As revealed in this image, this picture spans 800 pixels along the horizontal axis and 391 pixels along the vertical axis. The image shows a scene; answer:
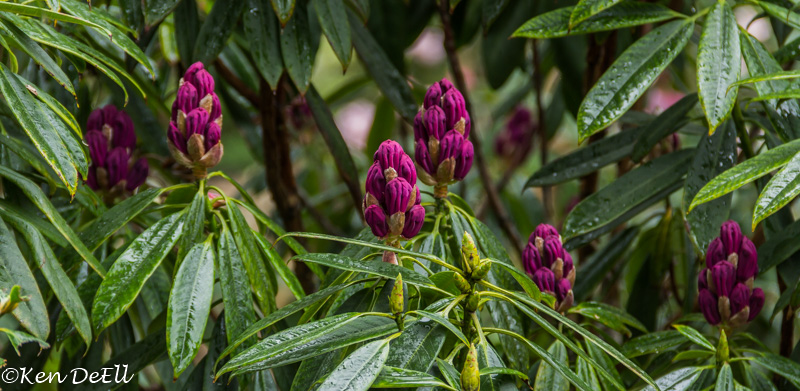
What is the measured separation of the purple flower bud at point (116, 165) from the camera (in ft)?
3.26

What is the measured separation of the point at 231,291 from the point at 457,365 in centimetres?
25

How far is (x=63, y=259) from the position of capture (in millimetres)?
851

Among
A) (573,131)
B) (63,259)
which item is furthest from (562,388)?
(573,131)

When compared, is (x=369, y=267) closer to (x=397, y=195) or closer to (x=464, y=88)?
(x=397, y=195)

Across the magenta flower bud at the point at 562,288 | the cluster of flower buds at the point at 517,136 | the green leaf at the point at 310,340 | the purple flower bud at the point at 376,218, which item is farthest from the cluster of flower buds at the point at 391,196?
the cluster of flower buds at the point at 517,136

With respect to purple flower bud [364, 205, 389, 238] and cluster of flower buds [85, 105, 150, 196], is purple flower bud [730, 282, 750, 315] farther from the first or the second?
cluster of flower buds [85, 105, 150, 196]

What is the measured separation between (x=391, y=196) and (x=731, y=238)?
1.37ft

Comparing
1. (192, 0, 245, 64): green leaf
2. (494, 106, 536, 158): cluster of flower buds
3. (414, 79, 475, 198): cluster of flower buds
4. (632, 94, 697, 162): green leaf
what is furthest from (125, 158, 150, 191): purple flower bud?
(494, 106, 536, 158): cluster of flower buds

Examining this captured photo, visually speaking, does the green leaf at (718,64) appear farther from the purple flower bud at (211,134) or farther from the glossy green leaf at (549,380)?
the purple flower bud at (211,134)

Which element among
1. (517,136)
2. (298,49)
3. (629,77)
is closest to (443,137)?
(629,77)

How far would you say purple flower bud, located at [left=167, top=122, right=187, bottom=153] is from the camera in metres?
0.82

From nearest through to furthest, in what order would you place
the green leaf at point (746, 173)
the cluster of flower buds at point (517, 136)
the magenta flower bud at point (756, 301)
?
the green leaf at point (746, 173) → the magenta flower bud at point (756, 301) → the cluster of flower buds at point (517, 136)

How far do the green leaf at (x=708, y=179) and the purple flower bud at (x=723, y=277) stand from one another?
2.3 inches

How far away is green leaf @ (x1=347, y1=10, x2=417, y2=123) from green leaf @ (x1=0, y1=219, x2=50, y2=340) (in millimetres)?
564
